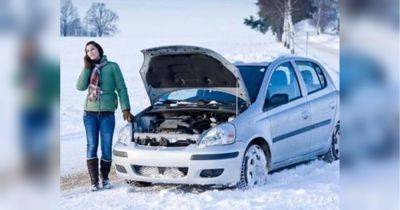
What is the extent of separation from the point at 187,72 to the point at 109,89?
0.68 m

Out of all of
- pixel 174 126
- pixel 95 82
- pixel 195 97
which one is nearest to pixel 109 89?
pixel 95 82

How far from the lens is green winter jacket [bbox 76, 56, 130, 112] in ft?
16.9

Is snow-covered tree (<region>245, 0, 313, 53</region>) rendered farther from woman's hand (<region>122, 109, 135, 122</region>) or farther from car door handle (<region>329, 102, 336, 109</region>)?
woman's hand (<region>122, 109, 135, 122</region>)

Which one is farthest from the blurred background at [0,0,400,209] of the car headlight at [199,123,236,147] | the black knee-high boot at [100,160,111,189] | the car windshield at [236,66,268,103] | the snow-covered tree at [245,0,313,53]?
the snow-covered tree at [245,0,313,53]

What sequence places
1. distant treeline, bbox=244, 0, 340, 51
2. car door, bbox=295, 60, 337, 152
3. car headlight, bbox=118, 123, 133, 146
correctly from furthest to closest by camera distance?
distant treeline, bbox=244, 0, 340, 51, car door, bbox=295, 60, 337, 152, car headlight, bbox=118, 123, 133, 146

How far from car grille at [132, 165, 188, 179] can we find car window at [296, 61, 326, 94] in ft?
5.27

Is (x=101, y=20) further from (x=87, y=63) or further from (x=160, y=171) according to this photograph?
(x=160, y=171)

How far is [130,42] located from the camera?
8.20 m

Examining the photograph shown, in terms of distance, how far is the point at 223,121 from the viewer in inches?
201

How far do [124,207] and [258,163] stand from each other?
118 centimetres

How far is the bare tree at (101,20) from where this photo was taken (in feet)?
19.0

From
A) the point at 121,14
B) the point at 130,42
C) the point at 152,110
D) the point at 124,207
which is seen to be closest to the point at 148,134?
the point at 152,110

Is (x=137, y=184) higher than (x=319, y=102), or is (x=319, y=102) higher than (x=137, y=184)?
(x=319, y=102)

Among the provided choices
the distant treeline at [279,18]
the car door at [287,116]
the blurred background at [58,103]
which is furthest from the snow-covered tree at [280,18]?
the blurred background at [58,103]
